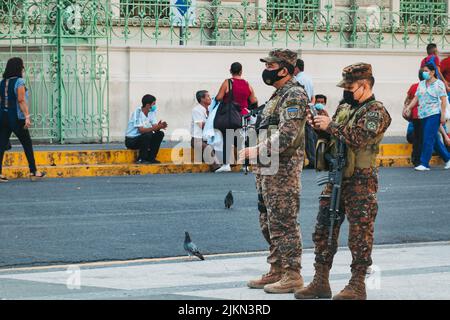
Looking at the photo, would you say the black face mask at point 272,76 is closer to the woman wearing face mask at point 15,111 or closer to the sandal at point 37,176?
the woman wearing face mask at point 15,111

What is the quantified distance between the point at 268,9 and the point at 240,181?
30.6ft

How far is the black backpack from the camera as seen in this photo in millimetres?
18719

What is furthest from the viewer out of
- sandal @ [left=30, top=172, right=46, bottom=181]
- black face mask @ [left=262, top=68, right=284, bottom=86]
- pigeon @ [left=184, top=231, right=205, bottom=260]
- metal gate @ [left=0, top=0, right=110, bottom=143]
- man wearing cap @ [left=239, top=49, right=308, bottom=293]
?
metal gate @ [left=0, top=0, right=110, bottom=143]

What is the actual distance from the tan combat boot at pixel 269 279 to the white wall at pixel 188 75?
13.3 metres

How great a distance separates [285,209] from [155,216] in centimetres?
491

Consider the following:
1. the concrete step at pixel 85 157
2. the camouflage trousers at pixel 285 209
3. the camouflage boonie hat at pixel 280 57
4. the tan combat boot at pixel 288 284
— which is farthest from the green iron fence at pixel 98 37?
the tan combat boot at pixel 288 284

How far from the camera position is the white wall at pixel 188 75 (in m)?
22.3

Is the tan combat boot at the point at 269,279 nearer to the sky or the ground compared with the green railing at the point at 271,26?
nearer to the ground

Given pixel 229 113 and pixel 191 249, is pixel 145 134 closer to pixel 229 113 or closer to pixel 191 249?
pixel 229 113

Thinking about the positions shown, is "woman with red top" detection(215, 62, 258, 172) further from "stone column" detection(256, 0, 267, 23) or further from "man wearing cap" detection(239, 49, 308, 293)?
"man wearing cap" detection(239, 49, 308, 293)

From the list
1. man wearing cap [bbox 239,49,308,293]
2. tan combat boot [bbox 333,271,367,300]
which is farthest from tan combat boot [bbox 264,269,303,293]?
tan combat boot [bbox 333,271,367,300]

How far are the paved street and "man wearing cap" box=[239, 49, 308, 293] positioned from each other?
91.2 inches

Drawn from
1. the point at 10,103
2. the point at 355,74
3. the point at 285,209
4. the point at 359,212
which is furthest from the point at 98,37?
the point at 359,212
